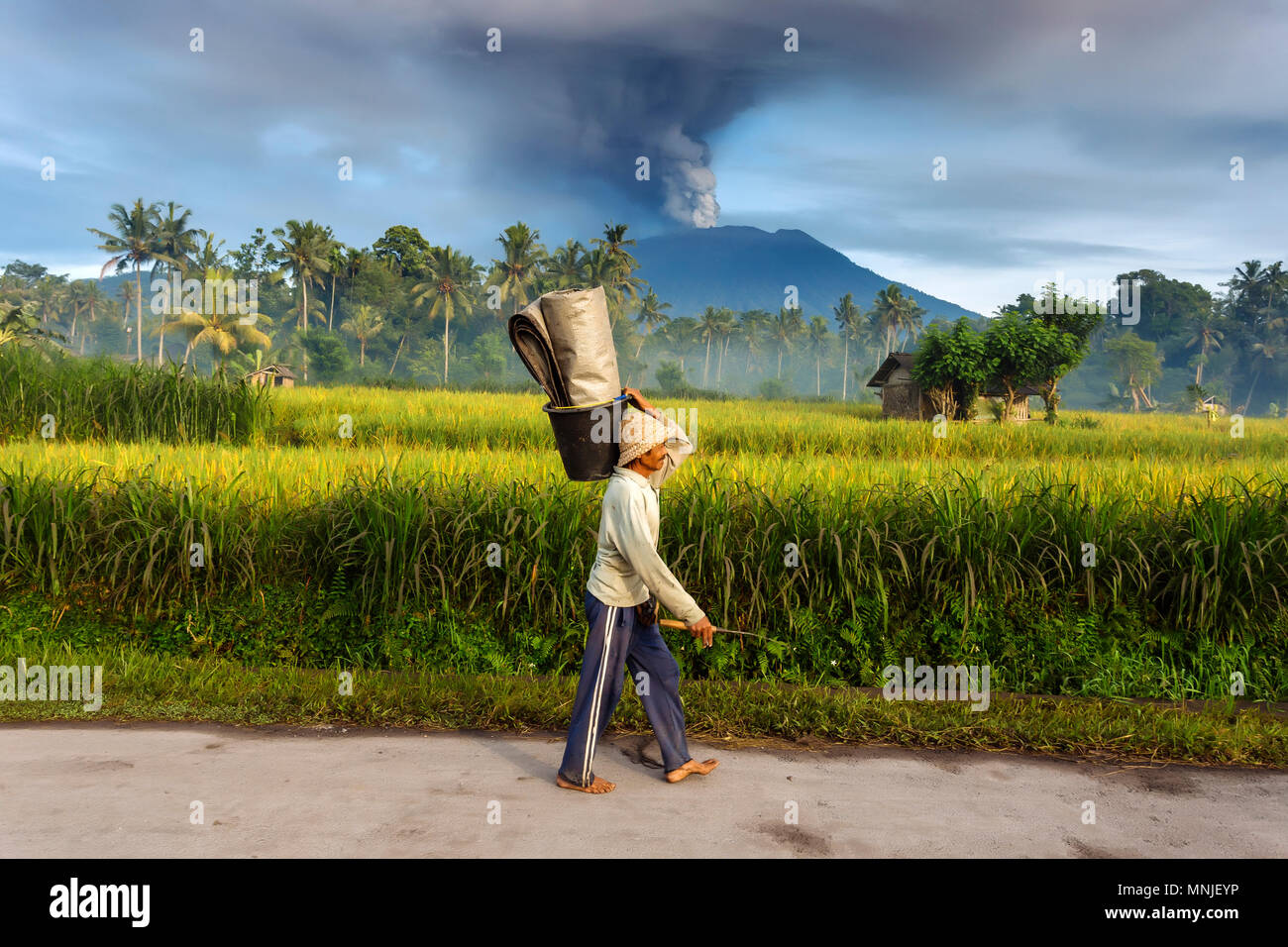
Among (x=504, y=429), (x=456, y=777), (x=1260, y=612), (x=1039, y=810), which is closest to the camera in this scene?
(x=1039, y=810)

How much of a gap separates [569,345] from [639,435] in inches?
20.6

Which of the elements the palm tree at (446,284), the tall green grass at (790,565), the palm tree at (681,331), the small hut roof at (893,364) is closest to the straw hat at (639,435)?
the tall green grass at (790,565)

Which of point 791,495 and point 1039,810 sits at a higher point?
point 791,495

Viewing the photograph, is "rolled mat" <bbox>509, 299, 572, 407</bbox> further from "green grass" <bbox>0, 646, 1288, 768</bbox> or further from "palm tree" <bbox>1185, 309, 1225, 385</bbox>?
"palm tree" <bbox>1185, 309, 1225, 385</bbox>

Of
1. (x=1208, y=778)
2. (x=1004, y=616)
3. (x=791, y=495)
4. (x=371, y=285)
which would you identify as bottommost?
(x=1208, y=778)

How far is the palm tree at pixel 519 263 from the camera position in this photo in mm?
67688

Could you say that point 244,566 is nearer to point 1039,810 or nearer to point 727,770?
point 727,770

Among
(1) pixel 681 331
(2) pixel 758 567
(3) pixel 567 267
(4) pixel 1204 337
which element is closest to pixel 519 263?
(3) pixel 567 267

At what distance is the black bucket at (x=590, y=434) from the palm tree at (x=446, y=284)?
65.1 m

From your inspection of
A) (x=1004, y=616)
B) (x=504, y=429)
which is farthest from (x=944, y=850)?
(x=504, y=429)

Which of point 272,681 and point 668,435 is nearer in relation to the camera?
point 668,435

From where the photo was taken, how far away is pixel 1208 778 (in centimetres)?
402

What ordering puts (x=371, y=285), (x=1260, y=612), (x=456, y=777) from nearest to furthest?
(x=456, y=777) → (x=1260, y=612) → (x=371, y=285)

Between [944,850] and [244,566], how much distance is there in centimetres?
523
